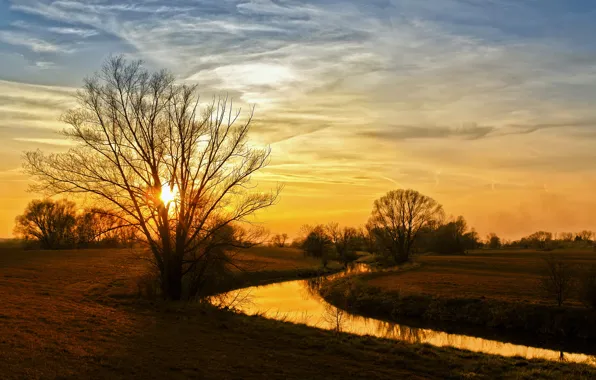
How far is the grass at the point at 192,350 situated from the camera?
10.9 m

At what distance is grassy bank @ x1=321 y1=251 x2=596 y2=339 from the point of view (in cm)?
2558

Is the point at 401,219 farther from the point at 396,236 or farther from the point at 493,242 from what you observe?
the point at 493,242

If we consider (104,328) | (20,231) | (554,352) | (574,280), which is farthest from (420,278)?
(20,231)

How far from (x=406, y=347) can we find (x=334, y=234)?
264 feet

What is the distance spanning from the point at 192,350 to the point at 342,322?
14.6 m

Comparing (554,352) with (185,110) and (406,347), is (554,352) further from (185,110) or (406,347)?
(185,110)

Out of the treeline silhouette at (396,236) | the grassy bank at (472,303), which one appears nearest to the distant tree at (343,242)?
the treeline silhouette at (396,236)

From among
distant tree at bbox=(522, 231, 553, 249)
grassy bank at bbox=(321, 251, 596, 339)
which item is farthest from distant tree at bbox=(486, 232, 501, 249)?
grassy bank at bbox=(321, 251, 596, 339)

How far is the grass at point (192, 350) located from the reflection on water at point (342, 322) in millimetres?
3569

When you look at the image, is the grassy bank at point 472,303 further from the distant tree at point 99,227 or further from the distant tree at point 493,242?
the distant tree at point 493,242

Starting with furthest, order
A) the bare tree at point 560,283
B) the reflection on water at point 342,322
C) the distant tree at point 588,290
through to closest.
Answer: the bare tree at point 560,283 < the distant tree at point 588,290 < the reflection on water at point 342,322

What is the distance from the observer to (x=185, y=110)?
75.3 ft

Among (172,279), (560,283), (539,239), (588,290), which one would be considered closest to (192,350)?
(172,279)

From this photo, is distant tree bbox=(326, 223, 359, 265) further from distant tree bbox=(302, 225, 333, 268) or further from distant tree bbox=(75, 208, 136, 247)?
distant tree bbox=(75, 208, 136, 247)
